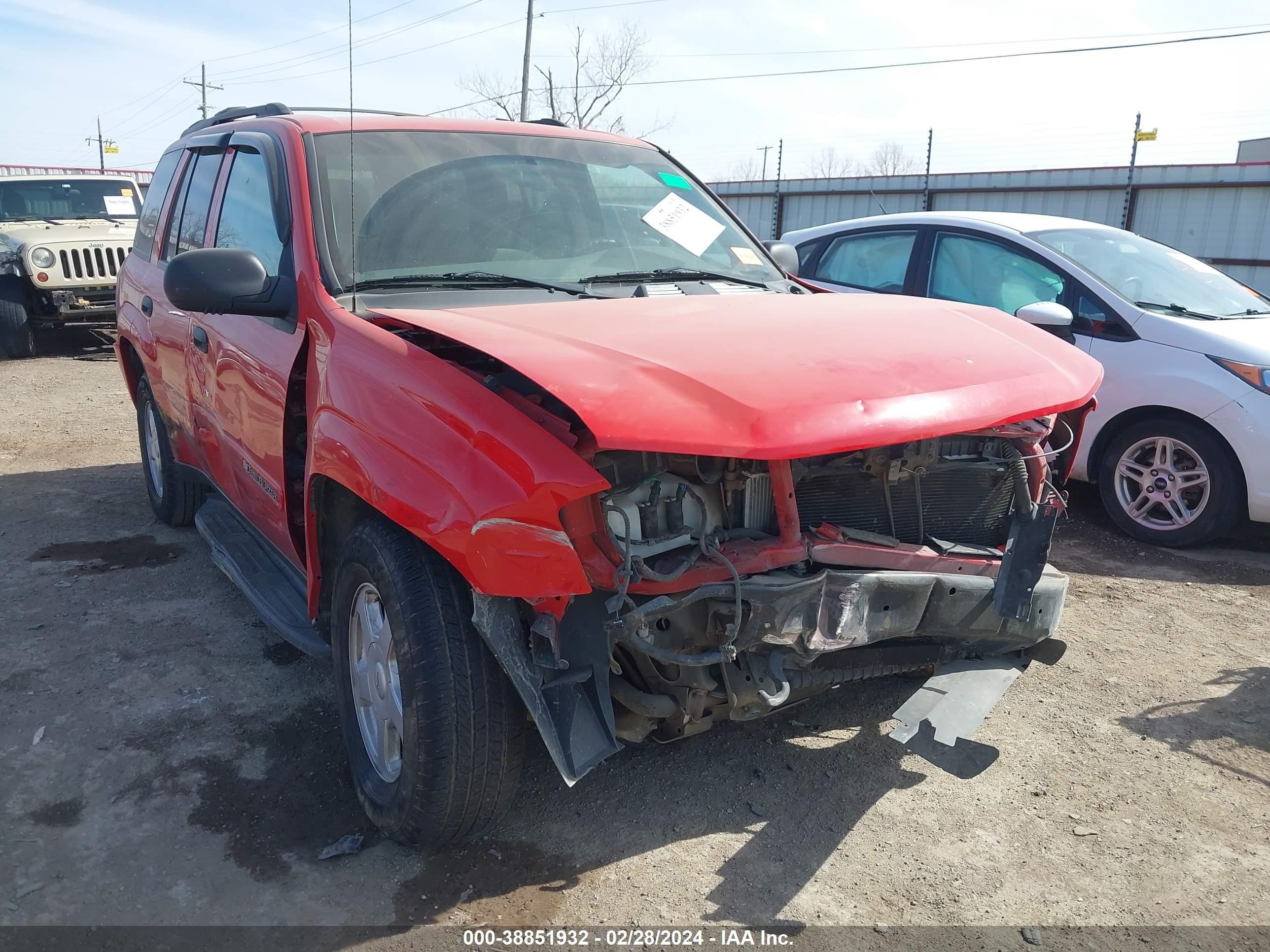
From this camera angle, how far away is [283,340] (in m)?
3.05

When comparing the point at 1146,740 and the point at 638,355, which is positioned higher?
the point at 638,355

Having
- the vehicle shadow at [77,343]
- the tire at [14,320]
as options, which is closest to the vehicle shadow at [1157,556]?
the vehicle shadow at [77,343]

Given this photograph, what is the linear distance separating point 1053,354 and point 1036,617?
0.76m

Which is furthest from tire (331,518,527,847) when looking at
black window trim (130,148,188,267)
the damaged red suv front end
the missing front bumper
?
black window trim (130,148,188,267)

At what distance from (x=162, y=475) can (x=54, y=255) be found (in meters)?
7.13

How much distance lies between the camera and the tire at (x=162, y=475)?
5.07 metres

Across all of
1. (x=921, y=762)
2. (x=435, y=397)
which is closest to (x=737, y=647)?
(x=435, y=397)

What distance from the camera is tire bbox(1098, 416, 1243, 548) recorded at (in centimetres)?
496

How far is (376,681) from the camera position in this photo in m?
2.69

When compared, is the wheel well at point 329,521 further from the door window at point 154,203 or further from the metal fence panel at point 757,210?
the metal fence panel at point 757,210

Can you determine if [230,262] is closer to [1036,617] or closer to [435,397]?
[435,397]

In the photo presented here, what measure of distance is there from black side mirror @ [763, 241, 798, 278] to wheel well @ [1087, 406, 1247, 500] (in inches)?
87.9

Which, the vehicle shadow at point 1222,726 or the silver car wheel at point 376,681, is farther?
the vehicle shadow at point 1222,726

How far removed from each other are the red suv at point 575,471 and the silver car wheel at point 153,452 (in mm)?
1922
